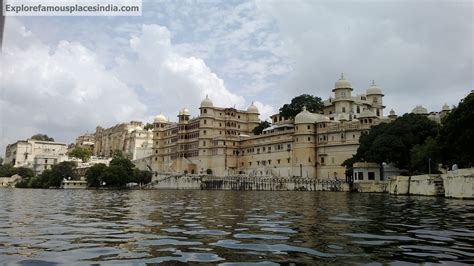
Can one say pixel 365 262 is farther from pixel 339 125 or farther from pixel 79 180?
pixel 79 180

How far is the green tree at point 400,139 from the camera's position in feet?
173

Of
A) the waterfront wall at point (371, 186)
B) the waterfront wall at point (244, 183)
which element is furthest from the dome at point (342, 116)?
the waterfront wall at point (371, 186)

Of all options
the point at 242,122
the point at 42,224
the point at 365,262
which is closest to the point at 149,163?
the point at 242,122

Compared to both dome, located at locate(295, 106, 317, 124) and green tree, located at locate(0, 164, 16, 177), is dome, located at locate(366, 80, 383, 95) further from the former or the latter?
green tree, located at locate(0, 164, 16, 177)

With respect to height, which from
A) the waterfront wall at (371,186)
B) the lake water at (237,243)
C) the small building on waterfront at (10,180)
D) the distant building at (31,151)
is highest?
the distant building at (31,151)

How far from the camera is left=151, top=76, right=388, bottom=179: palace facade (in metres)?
72.1

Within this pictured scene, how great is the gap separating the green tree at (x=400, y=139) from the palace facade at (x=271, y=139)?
37.4 ft

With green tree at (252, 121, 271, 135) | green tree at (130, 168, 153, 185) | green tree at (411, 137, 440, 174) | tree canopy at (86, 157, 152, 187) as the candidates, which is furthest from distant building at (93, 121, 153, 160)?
green tree at (411, 137, 440, 174)

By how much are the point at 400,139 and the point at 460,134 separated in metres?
19.7

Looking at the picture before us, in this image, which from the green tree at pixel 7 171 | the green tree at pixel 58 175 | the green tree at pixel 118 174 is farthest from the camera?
the green tree at pixel 7 171

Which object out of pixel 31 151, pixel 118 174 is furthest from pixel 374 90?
pixel 31 151

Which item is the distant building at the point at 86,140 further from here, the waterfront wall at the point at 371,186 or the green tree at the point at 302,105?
the waterfront wall at the point at 371,186

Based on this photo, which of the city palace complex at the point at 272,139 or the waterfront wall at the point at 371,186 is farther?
the city palace complex at the point at 272,139

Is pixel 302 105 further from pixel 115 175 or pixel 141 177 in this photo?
pixel 115 175
